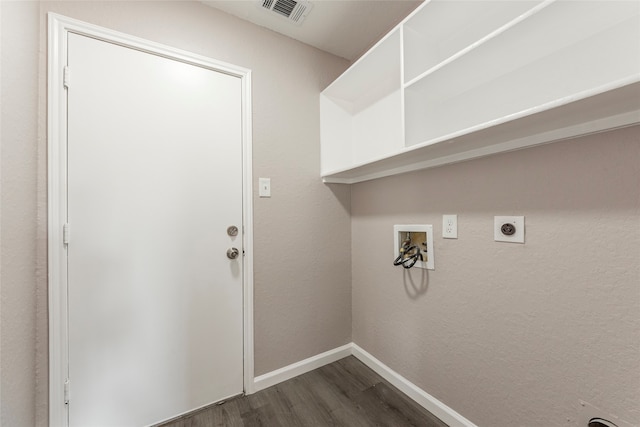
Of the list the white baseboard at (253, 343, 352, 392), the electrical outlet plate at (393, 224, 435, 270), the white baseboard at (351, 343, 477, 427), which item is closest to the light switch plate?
the electrical outlet plate at (393, 224, 435, 270)

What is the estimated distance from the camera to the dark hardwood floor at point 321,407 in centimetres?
136

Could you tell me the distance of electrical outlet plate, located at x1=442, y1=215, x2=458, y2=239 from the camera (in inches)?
51.2

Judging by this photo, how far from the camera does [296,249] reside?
70.6 inches

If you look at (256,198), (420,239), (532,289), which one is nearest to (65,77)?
(256,198)

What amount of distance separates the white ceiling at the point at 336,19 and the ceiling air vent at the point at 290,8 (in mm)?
30

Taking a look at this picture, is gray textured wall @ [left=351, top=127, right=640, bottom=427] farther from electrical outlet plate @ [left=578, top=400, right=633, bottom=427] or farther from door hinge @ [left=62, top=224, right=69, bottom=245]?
door hinge @ [left=62, top=224, right=69, bottom=245]

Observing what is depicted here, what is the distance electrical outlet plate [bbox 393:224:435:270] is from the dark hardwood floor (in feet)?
2.81

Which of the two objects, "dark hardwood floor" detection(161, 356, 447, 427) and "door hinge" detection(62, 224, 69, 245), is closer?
"door hinge" detection(62, 224, 69, 245)

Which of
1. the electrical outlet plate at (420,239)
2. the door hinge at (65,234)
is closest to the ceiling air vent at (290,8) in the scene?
the electrical outlet plate at (420,239)

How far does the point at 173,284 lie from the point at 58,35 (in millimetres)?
1341

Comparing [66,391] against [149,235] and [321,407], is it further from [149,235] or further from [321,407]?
[321,407]

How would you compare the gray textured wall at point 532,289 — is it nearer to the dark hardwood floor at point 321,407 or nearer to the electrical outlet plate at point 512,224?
the electrical outlet plate at point 512,224

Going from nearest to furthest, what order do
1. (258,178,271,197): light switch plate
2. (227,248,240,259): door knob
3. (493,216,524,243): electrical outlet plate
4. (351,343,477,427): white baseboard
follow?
(493,216,524,243): electrical outlet plate → (351,343,477,427): white baseboard → (227,248,240,259): door knob → (258,178,271,197): light switch plate

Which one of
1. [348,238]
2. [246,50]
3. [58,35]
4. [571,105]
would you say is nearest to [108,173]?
[58,35]
